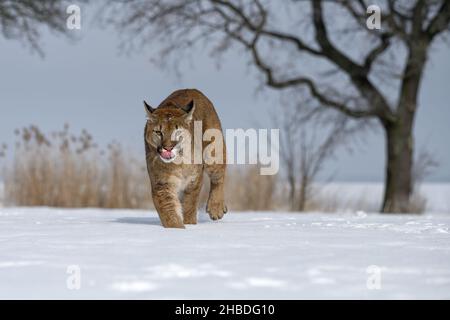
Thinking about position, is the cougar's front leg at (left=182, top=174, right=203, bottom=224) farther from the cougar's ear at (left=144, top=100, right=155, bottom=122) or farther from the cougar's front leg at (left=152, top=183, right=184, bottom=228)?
the cougar's ear at (left=144, top=100, right=155, bottom=122)

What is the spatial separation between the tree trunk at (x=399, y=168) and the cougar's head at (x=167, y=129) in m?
10.6

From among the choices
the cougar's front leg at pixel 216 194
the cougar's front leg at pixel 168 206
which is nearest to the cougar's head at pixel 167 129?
the cougar's front leg at pixel 168 206

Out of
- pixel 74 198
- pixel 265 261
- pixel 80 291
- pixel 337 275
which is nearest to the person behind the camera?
pixel 80 291

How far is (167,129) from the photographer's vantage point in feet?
17.3

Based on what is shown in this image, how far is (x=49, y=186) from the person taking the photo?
1236 cm

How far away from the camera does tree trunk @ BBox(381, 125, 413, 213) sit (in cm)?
A: 1531

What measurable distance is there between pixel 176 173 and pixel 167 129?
0.41 m

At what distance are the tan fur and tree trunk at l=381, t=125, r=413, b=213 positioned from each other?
9854mm

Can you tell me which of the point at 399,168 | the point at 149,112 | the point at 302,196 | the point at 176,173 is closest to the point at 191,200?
the point at 176,173

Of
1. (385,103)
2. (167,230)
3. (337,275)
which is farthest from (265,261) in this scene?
(385,103)

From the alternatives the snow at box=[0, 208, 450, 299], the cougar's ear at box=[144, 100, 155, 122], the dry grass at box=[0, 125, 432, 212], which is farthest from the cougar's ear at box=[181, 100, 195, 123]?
the dry grass at box=[0, 125, 432, 212]

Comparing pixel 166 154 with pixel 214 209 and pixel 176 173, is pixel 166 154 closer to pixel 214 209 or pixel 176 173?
pixel 176 173

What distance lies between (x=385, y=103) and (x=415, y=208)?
8.19 ft
